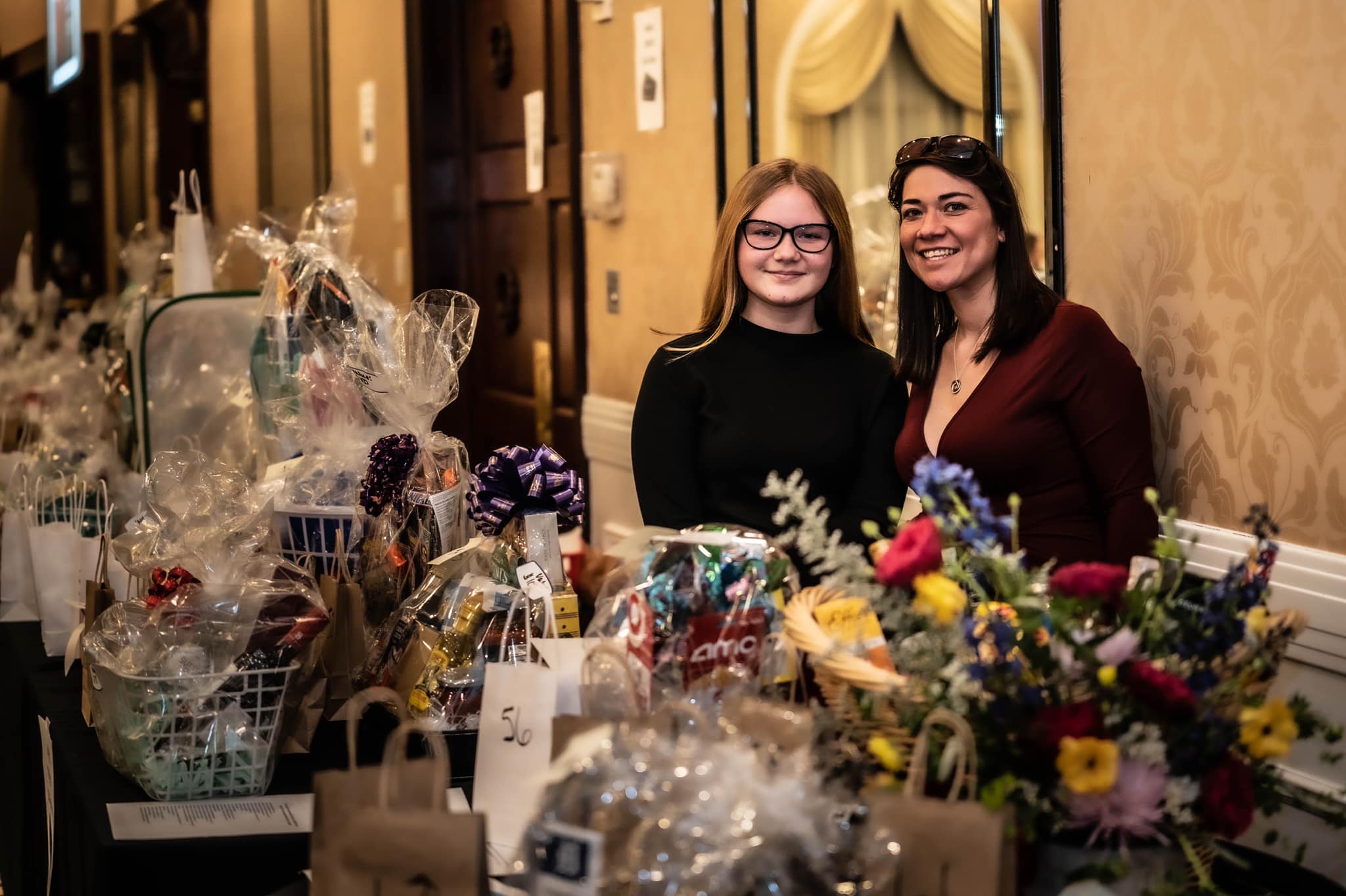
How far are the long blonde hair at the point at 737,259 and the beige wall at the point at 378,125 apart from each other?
3.52 metres

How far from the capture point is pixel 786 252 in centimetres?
205

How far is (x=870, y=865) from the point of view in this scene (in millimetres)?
1043

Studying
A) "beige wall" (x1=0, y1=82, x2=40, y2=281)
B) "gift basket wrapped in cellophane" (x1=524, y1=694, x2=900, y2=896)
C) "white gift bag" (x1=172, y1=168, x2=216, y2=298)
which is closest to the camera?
"gift basket wrapped in cellophane" (x1=524, y1=694, x2=900, y2=896)

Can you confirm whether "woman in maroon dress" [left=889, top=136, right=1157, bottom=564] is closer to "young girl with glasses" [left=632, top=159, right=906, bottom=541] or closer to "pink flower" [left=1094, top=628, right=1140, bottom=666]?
"young girl with glasses" [left=632, top=159, right=906, bottom=541]

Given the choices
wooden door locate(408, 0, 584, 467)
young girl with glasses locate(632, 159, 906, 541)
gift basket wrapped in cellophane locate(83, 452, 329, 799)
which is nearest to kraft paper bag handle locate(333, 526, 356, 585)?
gift basket wrapped in cellophane locate(83, 452, 329, 799)

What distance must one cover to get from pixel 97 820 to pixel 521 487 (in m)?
0.59

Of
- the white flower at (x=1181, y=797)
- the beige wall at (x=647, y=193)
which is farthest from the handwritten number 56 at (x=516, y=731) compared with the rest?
the beige wall at (x=647, y=193)

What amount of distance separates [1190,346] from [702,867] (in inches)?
52.8

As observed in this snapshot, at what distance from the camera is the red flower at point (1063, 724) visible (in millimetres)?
1064

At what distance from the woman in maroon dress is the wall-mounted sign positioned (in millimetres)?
5632

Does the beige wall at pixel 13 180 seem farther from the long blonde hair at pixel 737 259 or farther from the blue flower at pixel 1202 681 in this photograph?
the blue flower at pixel 1202 681

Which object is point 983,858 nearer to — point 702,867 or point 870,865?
point 870,865

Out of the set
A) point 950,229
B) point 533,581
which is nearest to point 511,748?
point 533,581

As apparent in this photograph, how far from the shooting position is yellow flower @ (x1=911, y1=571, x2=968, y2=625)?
1108 millimetres
